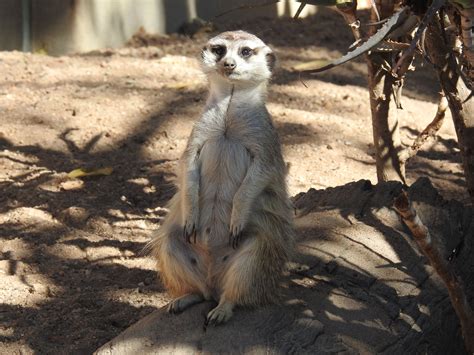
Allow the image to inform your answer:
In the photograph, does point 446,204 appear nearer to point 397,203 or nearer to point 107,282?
point 397,203

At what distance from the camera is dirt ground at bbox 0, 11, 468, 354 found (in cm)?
354

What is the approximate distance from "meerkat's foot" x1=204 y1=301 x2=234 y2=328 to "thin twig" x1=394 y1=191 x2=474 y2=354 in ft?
2.21

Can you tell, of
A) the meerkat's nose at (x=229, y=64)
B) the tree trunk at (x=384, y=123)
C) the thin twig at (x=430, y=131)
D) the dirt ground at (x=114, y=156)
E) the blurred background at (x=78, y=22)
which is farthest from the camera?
the blurred background at (x=78, y=22)

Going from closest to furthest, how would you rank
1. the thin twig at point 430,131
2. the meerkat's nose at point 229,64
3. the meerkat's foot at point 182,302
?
the meerkat's foot at point 182,302
the meerkat's nose at point 229,64
the thin twig at point 430,131

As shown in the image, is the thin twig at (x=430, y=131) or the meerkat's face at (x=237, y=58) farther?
the thin twig at (x=430, y=131)

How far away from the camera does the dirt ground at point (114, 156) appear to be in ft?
11.6

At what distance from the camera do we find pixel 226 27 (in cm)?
705

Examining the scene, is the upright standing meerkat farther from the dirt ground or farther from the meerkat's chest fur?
the dirt ground

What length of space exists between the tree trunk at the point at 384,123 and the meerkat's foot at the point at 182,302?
141 cm

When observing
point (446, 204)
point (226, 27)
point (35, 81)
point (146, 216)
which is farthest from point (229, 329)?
point (226, 27)

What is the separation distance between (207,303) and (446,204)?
3.65ft

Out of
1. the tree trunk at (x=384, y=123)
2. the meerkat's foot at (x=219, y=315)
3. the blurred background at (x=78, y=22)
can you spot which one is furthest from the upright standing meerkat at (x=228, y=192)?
the blurred background at (x=78, y=22)

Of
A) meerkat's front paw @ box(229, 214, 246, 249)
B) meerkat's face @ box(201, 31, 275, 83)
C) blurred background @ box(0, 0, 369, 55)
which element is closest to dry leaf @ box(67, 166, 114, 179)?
Answer: meerkat's face @ box(201, 31, 275, 83)

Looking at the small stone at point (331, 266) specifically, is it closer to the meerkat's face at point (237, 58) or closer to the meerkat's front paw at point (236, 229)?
the meerkat's front paw at point (236, 229)
